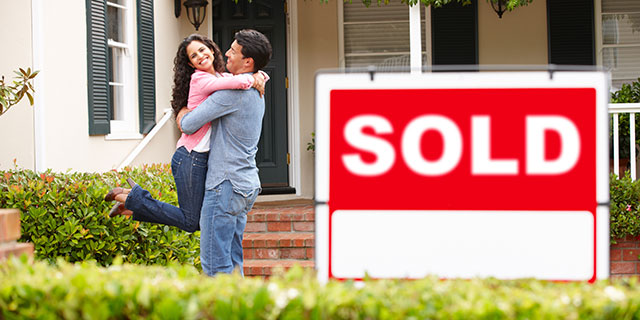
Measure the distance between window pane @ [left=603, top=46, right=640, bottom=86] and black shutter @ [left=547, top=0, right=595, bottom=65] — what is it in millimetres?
265

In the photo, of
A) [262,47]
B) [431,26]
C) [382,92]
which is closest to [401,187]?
[382,92]

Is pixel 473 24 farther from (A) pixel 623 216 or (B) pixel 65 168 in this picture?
(B) pixel 65 168

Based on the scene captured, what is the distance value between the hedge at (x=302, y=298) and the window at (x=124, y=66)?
4423mm

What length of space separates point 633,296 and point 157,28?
6.13 m

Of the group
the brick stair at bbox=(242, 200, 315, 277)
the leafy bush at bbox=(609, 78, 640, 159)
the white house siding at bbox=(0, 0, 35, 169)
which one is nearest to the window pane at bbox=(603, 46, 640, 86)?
the leafy bush at bbox=(609, 78, 640, 159)

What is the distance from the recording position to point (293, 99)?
27.1ft

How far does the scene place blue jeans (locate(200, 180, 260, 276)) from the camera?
3.41m

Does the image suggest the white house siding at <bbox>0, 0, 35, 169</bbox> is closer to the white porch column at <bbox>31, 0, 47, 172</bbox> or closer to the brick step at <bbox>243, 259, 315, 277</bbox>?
the white porch column at <bbox>31, 0, 47, 172</bbox>

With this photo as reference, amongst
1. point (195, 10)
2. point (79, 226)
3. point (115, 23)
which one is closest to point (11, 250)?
point (79, 226)

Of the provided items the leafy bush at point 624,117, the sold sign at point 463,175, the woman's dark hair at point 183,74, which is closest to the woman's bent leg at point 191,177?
the woman's dark hair at point 183,74

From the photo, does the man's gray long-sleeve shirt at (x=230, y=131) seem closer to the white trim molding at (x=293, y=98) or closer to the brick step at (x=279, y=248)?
the brick step at (x=279, y=248)

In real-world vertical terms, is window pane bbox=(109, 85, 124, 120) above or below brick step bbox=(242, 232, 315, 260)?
above

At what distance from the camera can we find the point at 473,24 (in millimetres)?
8148

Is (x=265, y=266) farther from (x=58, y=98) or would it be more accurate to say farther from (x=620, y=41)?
(x=620, y=41)
